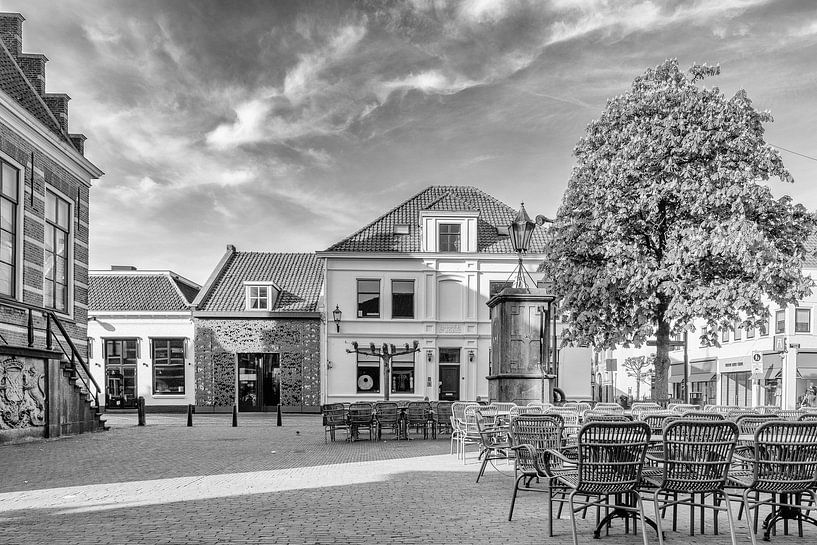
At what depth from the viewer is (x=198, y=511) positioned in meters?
7.97

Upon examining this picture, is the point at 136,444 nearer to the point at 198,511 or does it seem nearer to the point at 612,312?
the point at 198,511

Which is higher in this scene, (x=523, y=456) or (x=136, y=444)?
(x=523, y=456)

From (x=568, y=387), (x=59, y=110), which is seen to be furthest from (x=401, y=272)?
(x=59, y=110)

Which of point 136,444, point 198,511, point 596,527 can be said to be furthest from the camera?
point 136,444

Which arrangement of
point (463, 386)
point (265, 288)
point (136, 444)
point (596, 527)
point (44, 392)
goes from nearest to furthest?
point (596, 527) < point (136, 444) < point (44, 392) < point (463, 386) < point (265, 288)

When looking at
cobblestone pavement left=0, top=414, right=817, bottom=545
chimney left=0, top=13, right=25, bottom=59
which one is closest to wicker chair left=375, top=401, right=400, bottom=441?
cobblestone pavement left=0, top=414, right=817, bottom=545

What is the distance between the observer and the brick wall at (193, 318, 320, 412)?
3359 cm

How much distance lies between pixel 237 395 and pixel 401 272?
9.59 m

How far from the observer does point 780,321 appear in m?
36.2

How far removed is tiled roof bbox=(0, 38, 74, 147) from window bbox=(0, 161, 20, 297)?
2640 mm

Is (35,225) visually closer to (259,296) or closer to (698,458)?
(259,296)

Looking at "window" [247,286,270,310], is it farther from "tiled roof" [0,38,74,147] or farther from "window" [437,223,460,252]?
"tiled roof" [0,38,74,147]

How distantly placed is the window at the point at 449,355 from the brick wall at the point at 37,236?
15.7m

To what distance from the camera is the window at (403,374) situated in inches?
1280
